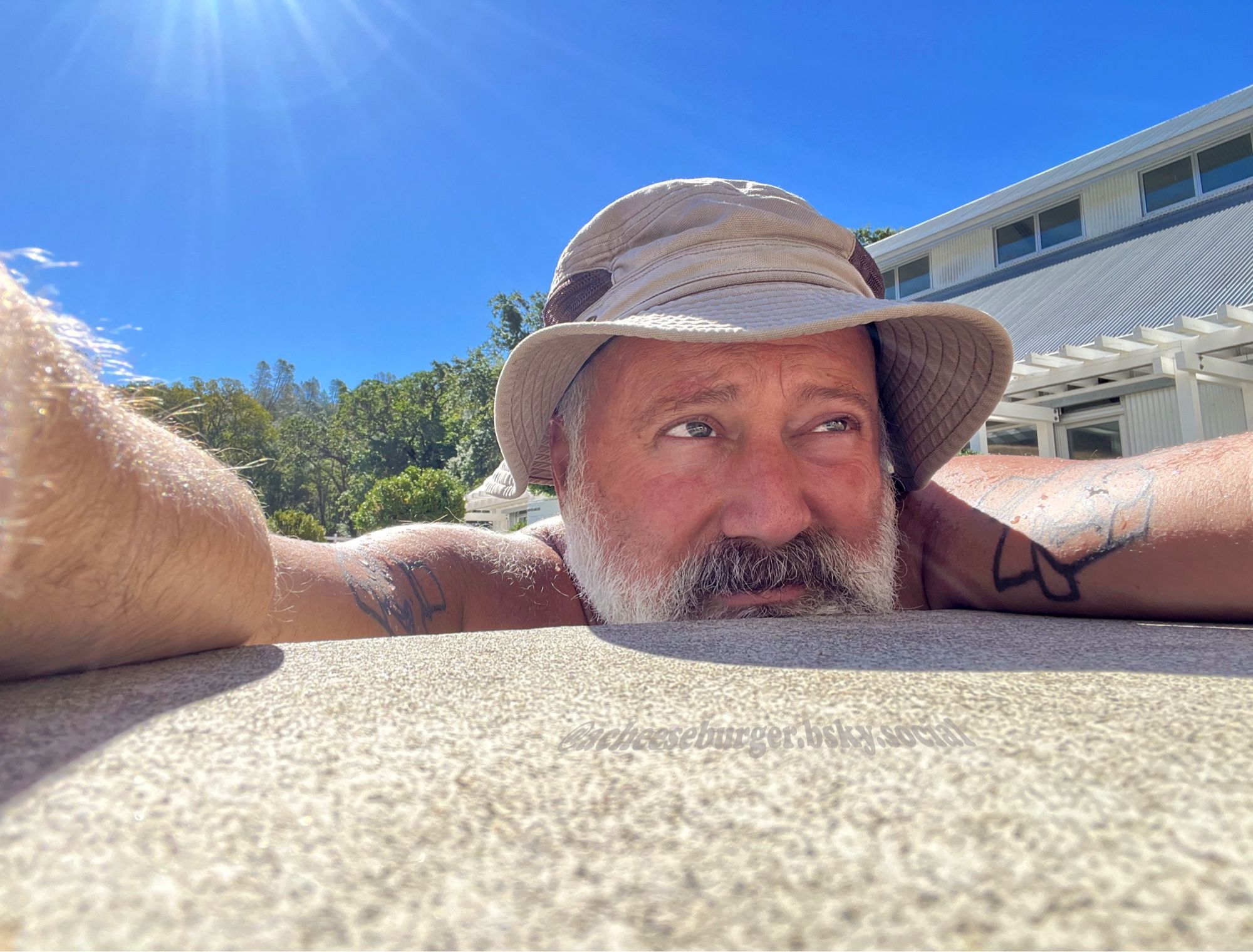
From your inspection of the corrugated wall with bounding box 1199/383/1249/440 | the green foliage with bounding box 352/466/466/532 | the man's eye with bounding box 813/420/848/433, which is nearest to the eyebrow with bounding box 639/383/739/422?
the man's eye with bounding box 813/420/848/433

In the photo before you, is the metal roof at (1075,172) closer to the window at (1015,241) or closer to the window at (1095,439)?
the window at (1015,241)

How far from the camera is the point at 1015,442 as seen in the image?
11953mm

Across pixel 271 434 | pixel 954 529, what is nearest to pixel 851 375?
pixel 954 529

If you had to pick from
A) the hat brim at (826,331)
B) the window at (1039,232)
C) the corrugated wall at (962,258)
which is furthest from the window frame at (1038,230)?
the hat brim at (826,331)

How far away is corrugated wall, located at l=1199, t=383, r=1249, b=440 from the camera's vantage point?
31.9 feet

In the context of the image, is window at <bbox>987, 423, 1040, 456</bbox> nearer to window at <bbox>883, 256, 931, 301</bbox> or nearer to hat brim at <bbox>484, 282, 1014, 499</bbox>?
window at <bbox>883, 256, 931, 301</bbox>

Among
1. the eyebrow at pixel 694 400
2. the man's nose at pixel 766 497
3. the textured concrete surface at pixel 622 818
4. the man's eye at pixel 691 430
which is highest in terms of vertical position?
the eyebrow at pixel 694 400

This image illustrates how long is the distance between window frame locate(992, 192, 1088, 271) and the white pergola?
5751 mm

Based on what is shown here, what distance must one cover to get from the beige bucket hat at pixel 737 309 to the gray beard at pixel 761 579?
1.31 feet

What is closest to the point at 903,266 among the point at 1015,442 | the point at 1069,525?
the point at 1015,442

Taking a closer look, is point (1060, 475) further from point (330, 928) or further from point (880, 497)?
point (330, 928)

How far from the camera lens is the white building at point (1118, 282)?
8203mm

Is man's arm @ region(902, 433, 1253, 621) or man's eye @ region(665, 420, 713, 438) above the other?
man's eye @ region(665, 420, 713, 438)

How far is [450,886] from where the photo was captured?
33cm
